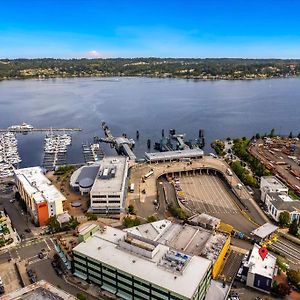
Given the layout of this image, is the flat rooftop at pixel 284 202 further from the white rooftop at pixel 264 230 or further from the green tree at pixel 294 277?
the green tree at pixel 294 277

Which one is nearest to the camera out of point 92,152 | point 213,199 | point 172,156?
Result: point 213,199

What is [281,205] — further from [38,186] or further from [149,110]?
[149,110]

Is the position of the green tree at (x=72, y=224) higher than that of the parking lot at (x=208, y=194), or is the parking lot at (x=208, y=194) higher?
the green tree at (x=72, y=224)

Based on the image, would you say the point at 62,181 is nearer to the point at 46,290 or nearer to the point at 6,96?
the point at 46,290

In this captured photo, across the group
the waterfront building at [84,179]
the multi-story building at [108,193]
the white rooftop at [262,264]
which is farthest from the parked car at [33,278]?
the white rooftop at [262,264]

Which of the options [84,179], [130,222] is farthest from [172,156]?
[130,222]
